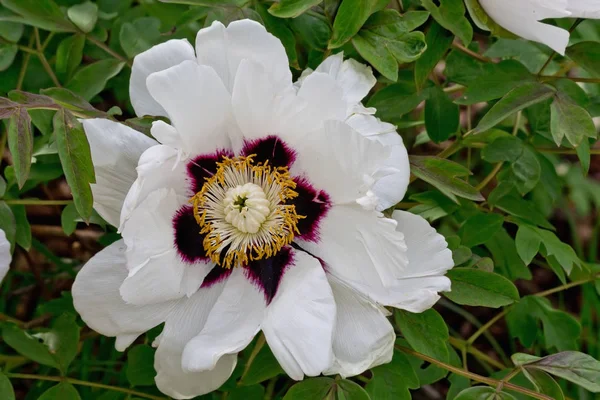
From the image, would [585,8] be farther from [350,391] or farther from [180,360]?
[180,360]

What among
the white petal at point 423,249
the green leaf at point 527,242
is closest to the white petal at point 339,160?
the white petal at point 423,249

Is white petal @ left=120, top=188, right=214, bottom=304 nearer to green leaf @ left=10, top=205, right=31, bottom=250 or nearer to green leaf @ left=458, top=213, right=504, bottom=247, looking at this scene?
green leaf @ left=10, top=205, right=31, bottom=250

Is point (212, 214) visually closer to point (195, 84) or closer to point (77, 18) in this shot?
point (195, 84)

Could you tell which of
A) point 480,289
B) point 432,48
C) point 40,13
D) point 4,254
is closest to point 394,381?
point 480,289

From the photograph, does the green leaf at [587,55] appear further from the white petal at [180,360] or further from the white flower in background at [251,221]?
the white petal at [180,360]

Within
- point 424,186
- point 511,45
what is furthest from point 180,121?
point 424,186

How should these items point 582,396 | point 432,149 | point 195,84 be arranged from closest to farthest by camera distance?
1. point 195,84
2. point 582,396
3. point 432,149
